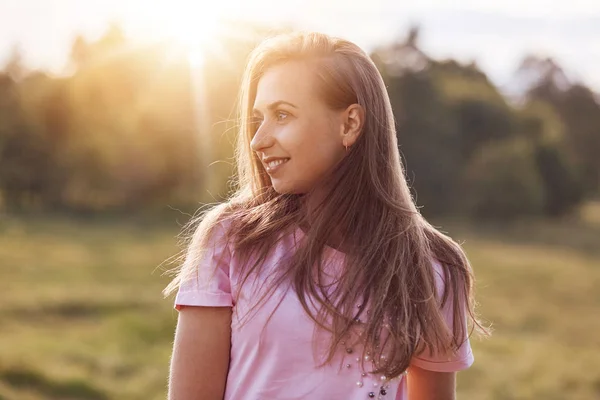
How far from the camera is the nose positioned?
1.88 meters

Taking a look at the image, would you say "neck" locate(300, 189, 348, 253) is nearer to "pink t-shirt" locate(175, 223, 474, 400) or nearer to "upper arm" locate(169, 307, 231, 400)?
"pink t-shirt" locate(175, 223, 474, 400)

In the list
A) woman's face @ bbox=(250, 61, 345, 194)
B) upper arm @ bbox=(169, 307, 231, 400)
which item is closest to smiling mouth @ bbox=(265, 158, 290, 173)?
woman's face @ bbox=(250, 61, 345, 194)

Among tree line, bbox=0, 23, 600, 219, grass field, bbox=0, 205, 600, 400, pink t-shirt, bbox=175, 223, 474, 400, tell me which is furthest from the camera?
tree line, bbox=0, 23, 600, 219

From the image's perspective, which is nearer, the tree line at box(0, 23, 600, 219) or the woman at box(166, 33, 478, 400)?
the woman at box(166, 33, 478, 400)

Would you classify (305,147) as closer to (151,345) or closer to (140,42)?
(151,345)

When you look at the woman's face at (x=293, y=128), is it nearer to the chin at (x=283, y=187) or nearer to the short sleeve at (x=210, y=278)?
the chin at (x=283, y=187)

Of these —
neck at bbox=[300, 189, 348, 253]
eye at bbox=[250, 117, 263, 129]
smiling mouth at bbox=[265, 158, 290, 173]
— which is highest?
eye at bbox=[250, 117, 263, 129]

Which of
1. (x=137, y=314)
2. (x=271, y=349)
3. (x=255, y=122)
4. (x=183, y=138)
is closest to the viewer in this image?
(x=271, y=349)

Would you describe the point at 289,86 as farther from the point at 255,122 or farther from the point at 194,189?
the point at 194,189

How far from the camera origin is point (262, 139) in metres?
1.88

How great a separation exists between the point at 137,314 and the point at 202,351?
14.0m

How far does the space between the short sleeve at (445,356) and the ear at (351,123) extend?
331 millimetres

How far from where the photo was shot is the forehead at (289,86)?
189 cm

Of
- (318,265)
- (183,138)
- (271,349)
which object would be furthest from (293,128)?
(183,138)
